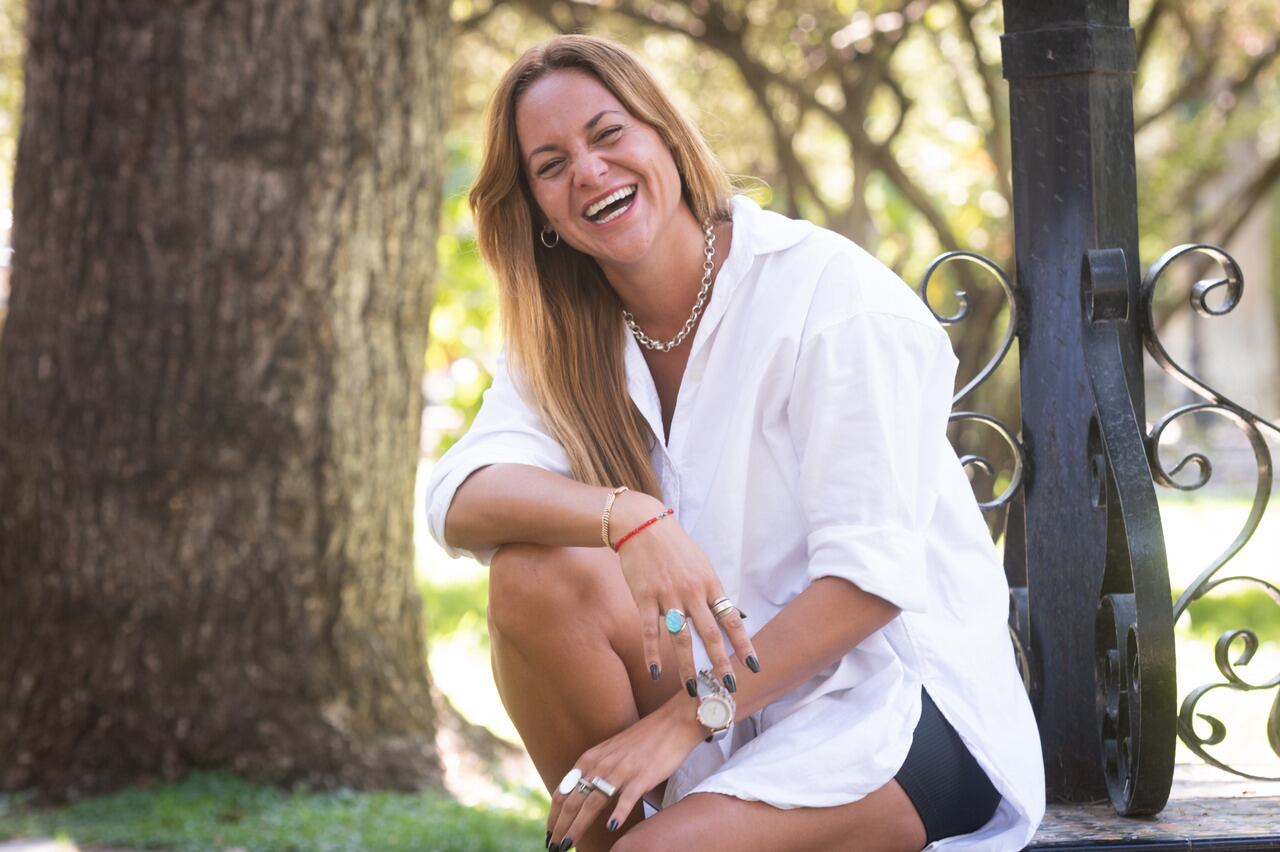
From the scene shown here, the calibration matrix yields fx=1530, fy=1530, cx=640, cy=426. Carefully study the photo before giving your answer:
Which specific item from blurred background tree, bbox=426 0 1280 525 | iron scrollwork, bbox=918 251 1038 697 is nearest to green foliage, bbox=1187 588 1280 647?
blurred background tree, bbox=426 0 1280 525

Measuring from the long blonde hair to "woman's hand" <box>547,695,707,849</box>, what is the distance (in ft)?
1.37

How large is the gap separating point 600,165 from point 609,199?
0.18ft

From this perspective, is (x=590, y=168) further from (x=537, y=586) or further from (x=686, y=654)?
(x=686, y=654)

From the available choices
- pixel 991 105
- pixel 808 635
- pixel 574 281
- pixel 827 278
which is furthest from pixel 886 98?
pixel 808 635

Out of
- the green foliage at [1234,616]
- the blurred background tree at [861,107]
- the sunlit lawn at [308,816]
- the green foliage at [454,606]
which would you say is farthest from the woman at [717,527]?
the green foliage at [1234,616]

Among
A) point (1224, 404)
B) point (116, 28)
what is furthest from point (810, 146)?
point (1224, 404)

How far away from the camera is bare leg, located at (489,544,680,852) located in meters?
2.20

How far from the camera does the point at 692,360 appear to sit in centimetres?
237

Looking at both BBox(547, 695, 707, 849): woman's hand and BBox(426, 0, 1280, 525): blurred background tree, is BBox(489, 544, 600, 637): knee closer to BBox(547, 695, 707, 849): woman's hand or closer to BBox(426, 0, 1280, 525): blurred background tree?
BBox(547, 695, 707, 849): woman's hand

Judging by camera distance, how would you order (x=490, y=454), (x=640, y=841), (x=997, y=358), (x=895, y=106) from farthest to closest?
(x=895, y=106), (x=997, y=358), (x=490, y=454), (x=640, y=841)

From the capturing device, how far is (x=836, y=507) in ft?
6.93

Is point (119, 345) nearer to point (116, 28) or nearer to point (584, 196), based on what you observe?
point (116, 28)

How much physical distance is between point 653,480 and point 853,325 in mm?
440

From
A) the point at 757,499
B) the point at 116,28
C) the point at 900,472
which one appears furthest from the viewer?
the point at 116,28
